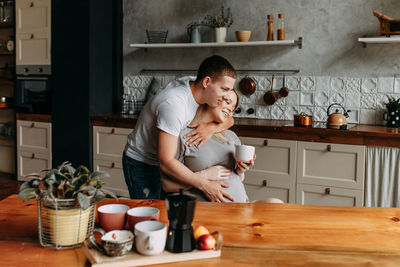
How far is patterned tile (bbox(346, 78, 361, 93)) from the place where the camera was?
13.3 ft

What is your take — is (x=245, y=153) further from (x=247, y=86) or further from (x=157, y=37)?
(x=157, y=37)

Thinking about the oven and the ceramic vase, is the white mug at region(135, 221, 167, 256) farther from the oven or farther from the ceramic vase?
the oven

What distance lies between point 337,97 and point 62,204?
3.37 meters

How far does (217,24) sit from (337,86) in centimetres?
137

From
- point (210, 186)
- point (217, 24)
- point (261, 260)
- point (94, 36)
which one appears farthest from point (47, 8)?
point (261, 260)

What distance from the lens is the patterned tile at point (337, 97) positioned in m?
4.11

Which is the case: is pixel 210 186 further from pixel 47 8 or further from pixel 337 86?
pixel 47 8

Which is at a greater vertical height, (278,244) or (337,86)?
(337,86)

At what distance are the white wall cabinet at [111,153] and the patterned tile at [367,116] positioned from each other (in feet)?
7.75

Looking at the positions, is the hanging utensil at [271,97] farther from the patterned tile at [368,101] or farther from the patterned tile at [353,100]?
the patterned tile at [368,101]

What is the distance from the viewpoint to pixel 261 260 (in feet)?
4.26

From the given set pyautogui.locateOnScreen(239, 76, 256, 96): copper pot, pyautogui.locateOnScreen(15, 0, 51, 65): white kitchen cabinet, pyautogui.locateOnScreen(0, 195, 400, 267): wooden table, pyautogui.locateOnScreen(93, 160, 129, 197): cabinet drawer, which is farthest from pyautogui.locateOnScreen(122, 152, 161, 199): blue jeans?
pyautogui.locateOnScreen(15, 0, 51, 65): white kitchen cabinet

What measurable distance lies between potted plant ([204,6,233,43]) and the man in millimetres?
2110

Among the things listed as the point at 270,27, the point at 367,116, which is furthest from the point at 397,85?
the point at 270,27
